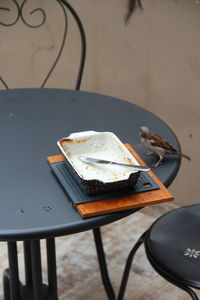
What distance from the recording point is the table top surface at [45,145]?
3.86 feet

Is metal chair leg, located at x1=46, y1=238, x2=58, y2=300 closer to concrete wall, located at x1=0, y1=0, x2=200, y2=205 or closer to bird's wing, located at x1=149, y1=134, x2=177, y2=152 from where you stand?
bird's wing, located at x1=149, y1=134, x2=177, y2=152

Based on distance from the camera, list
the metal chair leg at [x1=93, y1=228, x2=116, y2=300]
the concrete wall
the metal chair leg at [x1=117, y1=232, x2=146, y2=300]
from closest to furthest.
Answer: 1. the metal chair leg at [x1=117, y1=232, x2=146, y2=300]
2. the metal chair leg at [x1=93, y1=228, x2=116, y2=300]
3. the concrete wall

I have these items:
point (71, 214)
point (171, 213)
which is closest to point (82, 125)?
point (171, 213)

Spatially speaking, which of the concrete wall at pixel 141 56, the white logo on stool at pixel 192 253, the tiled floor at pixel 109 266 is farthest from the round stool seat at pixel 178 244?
the concrete wall at pixel 141 56

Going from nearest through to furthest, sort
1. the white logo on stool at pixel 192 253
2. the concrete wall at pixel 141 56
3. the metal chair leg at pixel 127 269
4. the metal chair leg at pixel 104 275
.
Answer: the white logo on stool at pixel 192 253
the metal chair leg at pixel 127 269
the metal chair leg at pixel 104 275
the concrete wall at pixel 141 56

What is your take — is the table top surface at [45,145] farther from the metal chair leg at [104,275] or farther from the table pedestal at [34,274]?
the metal chair leg at [104,275]

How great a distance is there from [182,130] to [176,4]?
57 cm

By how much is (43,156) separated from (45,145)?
2.9 inches

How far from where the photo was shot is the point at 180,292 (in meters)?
2.11

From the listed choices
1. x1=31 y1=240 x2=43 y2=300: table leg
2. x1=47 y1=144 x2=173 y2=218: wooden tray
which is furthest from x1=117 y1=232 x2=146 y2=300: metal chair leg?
x1=47 y1=144 x2=173 y2=218: wooden tray

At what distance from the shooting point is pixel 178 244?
61.6 inches

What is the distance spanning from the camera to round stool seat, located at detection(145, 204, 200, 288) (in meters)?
1.46

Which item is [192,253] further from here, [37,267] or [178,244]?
[37,267]

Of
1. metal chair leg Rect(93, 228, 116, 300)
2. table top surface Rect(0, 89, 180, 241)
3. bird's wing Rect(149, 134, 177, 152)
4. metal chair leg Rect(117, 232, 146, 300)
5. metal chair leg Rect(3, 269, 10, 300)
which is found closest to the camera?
table top surface Rect(0, 89, 180, 241)
